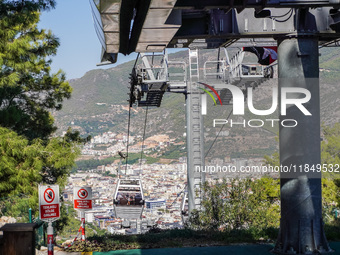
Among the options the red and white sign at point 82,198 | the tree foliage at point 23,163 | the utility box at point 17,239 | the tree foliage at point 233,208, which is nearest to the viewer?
the utility box at point 17,239

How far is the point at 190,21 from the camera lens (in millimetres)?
8484

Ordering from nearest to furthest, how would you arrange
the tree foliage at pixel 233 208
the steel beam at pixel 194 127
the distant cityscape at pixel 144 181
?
1. the tree foliage at pixel 233 208
2. the distant cityscape at pixel 144 181
3. the steel beam at pixel 194 127

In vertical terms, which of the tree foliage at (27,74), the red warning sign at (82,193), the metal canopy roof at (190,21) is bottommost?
the red warning sign at (82,193)

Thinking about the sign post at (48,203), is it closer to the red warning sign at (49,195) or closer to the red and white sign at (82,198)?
the red warning sign at (49,195)

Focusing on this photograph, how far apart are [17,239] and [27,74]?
1621 centimetres

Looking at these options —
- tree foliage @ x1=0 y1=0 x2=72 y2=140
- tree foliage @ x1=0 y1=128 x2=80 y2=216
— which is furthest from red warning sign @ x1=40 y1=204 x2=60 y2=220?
tree foliage @ x1=0 y1=0 x2=72 y2=140

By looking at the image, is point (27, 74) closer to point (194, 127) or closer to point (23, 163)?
point (23, 163)

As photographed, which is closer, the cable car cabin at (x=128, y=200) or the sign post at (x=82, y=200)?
the sign post at (x=82, y=200)

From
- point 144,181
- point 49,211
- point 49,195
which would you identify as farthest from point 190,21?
point 144,181

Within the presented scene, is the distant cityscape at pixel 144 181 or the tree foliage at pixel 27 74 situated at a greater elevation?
the tree foliage at pixel 27 74

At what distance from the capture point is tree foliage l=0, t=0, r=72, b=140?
722 inches

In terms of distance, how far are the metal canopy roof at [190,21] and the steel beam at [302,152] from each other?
34cm

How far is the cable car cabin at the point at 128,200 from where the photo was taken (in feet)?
57.3

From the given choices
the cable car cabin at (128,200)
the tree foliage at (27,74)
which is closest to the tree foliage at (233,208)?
the cable car cabin at (128,200)
